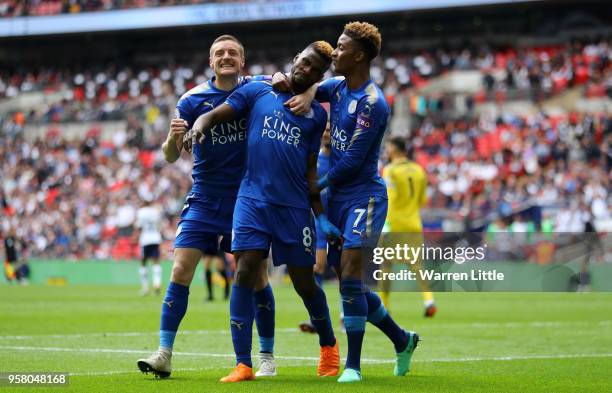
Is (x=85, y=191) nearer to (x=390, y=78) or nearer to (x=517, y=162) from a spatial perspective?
(x=390, y=78)

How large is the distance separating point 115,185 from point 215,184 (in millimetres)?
32242

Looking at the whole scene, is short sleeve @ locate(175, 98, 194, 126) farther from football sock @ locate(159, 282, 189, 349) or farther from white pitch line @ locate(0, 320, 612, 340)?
white pitch line @ locate(0, 320, 612, 340)

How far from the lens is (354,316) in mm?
8031

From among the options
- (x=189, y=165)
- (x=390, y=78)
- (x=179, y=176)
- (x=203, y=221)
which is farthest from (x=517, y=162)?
(x=203, y=221)

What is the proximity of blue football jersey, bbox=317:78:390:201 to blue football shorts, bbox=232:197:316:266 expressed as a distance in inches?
13.8

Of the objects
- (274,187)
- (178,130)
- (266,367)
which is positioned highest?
(178,130)

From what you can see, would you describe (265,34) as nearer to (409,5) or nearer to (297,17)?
(297,17)

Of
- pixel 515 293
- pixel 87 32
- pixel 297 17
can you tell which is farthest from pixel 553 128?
pixel 87 32

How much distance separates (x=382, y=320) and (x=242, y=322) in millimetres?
1179

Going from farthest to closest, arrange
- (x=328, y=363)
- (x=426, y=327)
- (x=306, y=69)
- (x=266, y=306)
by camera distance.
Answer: (x=426, y=327) → (x=266, y=306) → (x=328, y=363) → (x=306, y=69)

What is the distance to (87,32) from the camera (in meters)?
51.6

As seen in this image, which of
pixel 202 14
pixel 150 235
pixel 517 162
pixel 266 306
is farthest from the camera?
pixel 202 14

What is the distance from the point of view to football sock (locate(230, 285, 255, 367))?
7.99 metres

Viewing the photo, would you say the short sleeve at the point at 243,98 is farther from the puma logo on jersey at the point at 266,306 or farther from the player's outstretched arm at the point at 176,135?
the puma logo on jersey at the point at 266,306
